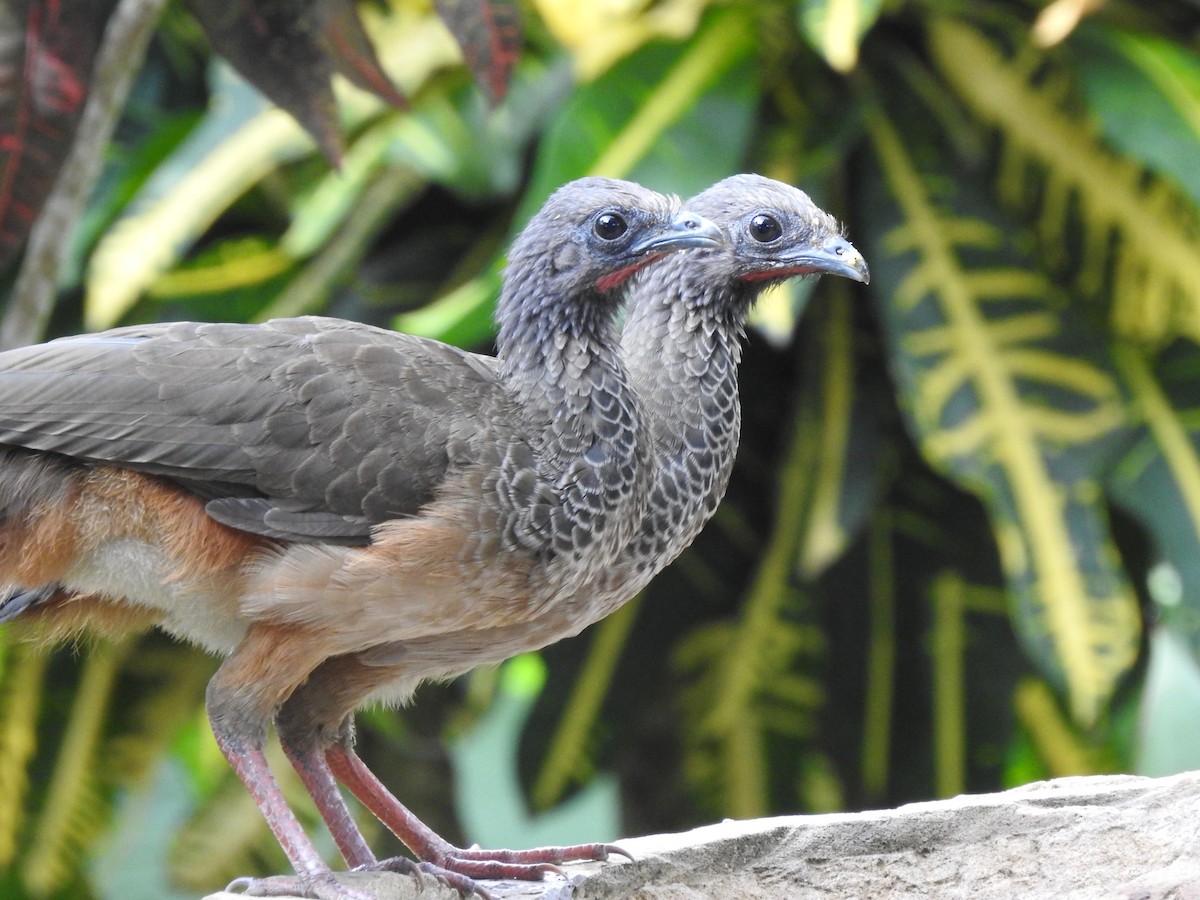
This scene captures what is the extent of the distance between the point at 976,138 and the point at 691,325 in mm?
2016

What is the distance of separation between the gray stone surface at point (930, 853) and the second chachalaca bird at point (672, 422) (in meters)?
0.19

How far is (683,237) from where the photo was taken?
129 inches

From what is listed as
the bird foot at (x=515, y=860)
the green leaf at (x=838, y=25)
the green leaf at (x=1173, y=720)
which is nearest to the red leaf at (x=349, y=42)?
the green leaf at (x=838, y=25)

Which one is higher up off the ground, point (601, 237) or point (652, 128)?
point (652, 128)

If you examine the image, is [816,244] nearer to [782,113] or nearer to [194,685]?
[782,113]

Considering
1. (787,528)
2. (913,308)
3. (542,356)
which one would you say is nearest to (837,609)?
(787,528)

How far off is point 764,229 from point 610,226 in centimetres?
49

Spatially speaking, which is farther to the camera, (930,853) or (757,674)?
(757,674)

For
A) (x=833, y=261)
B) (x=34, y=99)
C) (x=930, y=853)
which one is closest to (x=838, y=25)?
(x=833, y=261)

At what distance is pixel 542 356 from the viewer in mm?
3357

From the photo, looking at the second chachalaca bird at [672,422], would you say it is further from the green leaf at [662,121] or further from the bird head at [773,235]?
the green leaf at [662,121]

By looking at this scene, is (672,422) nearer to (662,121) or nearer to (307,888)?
(307,888)

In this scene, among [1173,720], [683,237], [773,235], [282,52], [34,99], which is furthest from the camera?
[1173,720]

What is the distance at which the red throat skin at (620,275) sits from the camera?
3307mm
